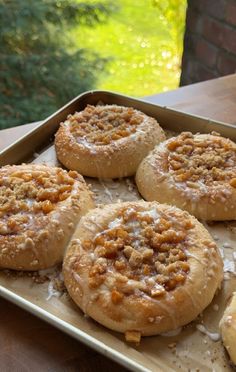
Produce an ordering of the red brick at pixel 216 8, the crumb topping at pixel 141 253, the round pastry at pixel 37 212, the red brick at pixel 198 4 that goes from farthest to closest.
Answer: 1. the red brick at pixel 198 4
2. the red brick at pixel 216 8
3. the round pastry at pixel 37 212
4. the crumb topping at pixel 141 253

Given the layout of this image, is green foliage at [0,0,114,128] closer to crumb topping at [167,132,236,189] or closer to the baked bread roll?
crumb topping at [167,132,236,189]

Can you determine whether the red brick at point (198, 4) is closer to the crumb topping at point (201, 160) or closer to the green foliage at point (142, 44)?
the green foliage at point (142, 44)

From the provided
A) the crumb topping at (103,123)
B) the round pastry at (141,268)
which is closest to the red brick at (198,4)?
the crumb topping at (103,123)

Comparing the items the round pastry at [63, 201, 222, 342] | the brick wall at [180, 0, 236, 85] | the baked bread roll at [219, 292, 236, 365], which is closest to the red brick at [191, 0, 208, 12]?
the brick wall at [180, 0, 236, 85]

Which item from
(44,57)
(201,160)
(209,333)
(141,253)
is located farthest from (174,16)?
(209,333)

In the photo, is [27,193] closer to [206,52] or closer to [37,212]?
[37,212]

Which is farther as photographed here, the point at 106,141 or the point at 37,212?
Result: the point at 106,141

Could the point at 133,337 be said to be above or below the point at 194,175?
below
